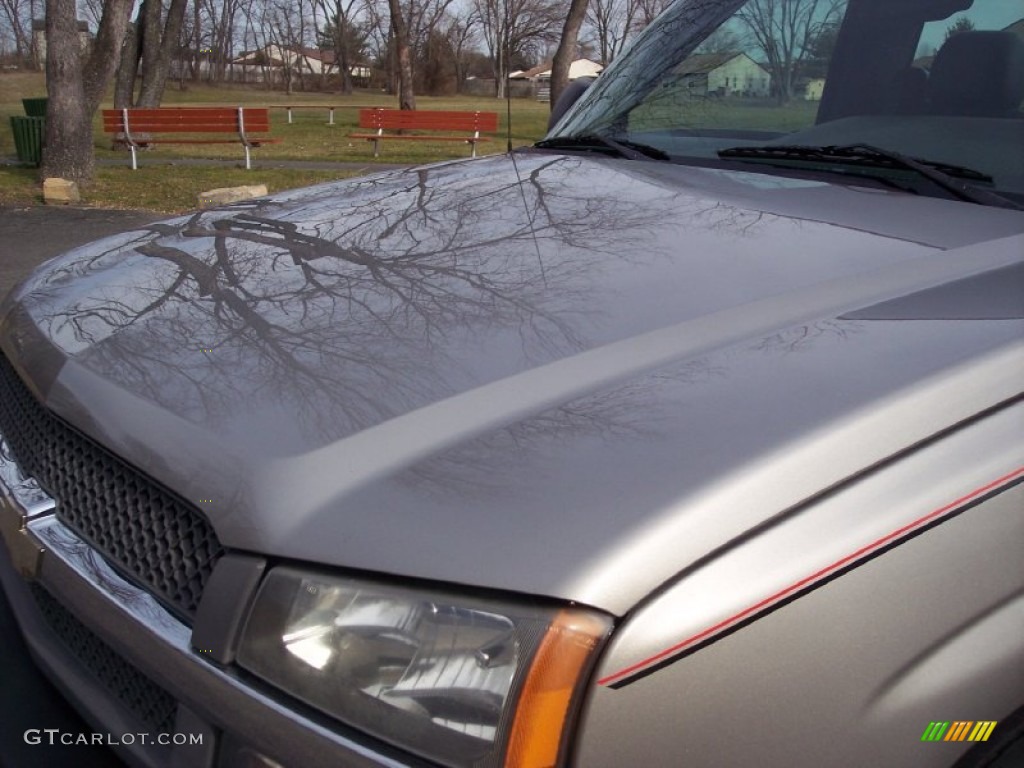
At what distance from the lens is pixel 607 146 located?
295 centimetres

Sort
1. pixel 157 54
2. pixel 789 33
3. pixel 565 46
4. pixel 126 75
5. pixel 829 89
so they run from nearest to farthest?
pixel 829 89
pixel 789 33
pixel 565 46
pixel 126 75
pixel 157 54

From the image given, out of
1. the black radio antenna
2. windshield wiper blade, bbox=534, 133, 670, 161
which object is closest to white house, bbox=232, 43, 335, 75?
the black radio antenna

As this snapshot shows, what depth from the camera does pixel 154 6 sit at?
20.1 m

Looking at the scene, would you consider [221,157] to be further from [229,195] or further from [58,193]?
[229,195]

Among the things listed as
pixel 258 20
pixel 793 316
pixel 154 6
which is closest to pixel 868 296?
pixel 793 316

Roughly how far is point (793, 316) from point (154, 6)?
70.3ft

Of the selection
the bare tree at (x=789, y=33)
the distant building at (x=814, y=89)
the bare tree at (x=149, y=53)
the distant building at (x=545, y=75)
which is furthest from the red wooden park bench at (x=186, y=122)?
the distant building at (x=814, y=89)

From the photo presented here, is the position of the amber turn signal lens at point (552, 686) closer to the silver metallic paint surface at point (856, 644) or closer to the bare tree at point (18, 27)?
the silver metallic paint surface at point (856, 644)

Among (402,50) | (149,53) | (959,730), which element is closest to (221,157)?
(149,53)

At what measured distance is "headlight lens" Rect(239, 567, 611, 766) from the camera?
115 centimetres

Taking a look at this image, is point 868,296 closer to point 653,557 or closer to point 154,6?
point 653,557

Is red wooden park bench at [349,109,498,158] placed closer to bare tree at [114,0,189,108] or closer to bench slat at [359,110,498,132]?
bench slat at [359,110,498,132]

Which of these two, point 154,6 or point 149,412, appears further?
point 154,6

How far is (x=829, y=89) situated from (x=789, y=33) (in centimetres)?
29
